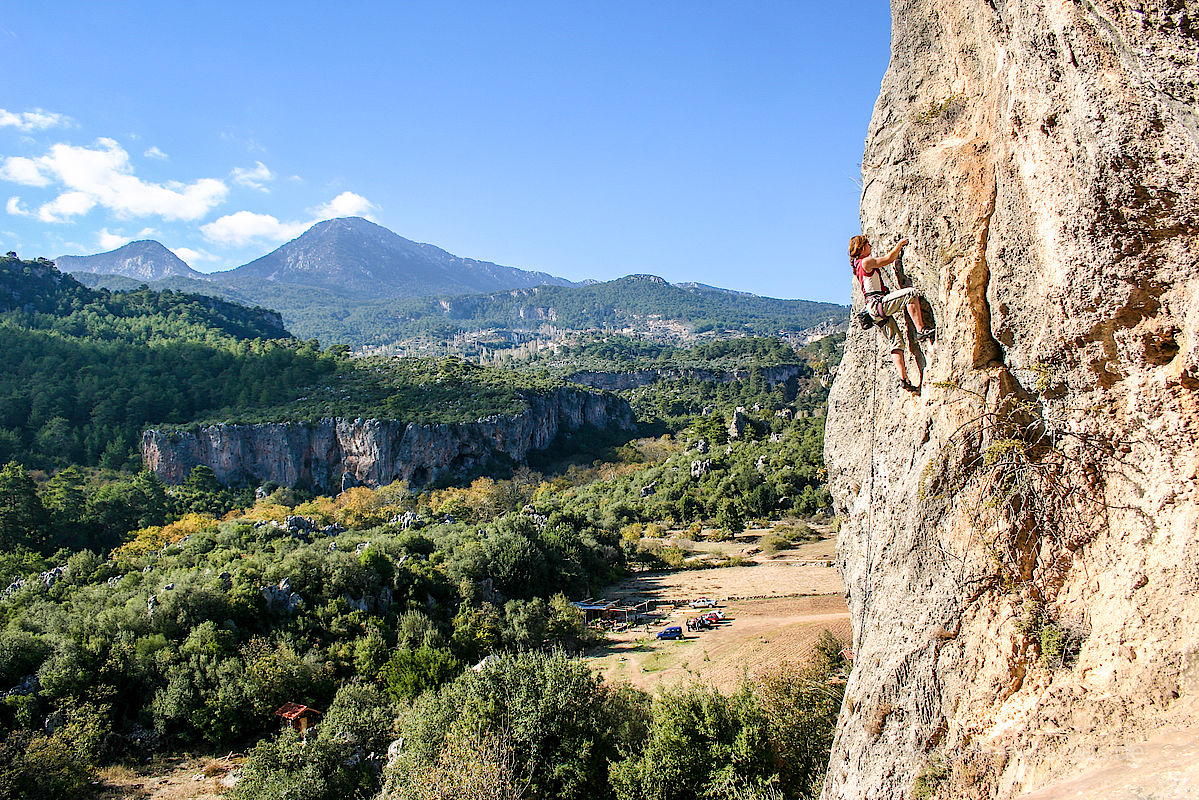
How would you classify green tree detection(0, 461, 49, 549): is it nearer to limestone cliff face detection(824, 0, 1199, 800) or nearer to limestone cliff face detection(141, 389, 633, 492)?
limestone cliff face detection(141, 389, 633, 492)

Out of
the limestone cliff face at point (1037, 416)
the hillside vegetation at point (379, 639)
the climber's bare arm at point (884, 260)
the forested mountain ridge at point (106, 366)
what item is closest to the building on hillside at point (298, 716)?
the hillside vegetation at point (379, 639)

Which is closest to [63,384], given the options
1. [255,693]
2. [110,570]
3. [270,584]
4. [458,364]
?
[458,364]

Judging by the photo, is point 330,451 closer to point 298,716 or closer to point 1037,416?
point 298,716

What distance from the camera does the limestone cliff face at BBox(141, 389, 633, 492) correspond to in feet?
210

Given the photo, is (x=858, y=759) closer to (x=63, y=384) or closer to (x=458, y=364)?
(x=63, y=384)

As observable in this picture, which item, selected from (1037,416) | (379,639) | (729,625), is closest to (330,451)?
A: (379,639)

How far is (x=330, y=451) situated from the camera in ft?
223

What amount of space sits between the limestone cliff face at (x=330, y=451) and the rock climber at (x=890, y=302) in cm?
6449

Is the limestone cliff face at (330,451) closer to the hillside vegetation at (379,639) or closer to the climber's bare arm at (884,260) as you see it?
the hillside vegetation at (379,639)

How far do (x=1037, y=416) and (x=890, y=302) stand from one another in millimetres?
1756

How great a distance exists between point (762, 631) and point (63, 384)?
247ft

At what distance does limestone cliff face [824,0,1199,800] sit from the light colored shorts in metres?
0.23

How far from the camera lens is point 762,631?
23.8 metres

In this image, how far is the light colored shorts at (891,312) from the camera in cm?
630
